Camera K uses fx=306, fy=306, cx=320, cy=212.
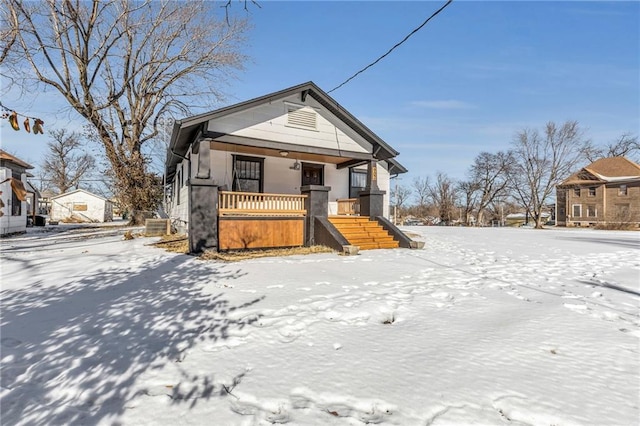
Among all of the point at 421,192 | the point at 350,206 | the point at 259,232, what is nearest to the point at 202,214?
the point at 259,232

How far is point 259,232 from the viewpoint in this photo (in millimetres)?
8461

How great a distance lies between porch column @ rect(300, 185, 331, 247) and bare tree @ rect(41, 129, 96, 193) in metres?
44.8

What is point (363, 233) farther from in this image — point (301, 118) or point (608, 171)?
point (608, 171)

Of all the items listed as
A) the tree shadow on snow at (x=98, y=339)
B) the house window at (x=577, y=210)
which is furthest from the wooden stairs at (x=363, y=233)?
the house window at (x=577, y=210)

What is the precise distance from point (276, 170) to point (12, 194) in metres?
13.8

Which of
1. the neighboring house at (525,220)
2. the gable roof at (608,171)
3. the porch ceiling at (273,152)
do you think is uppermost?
the gable roof at (608,171)

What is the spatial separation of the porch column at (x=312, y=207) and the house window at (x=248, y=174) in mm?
2700

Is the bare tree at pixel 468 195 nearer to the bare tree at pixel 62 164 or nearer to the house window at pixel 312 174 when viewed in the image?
the house window at pixel 312 174

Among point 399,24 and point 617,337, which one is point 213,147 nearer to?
point 399,24

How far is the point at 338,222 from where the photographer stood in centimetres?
965

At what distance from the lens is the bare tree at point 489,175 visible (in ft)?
121

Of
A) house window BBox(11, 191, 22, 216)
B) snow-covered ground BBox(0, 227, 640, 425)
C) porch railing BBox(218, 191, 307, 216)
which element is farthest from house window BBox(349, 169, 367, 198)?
house window BBox(11, 191, 22, 216)

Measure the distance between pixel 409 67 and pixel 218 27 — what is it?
12.2m

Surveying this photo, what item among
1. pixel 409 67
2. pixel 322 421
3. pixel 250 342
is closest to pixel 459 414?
pixel 322 421
